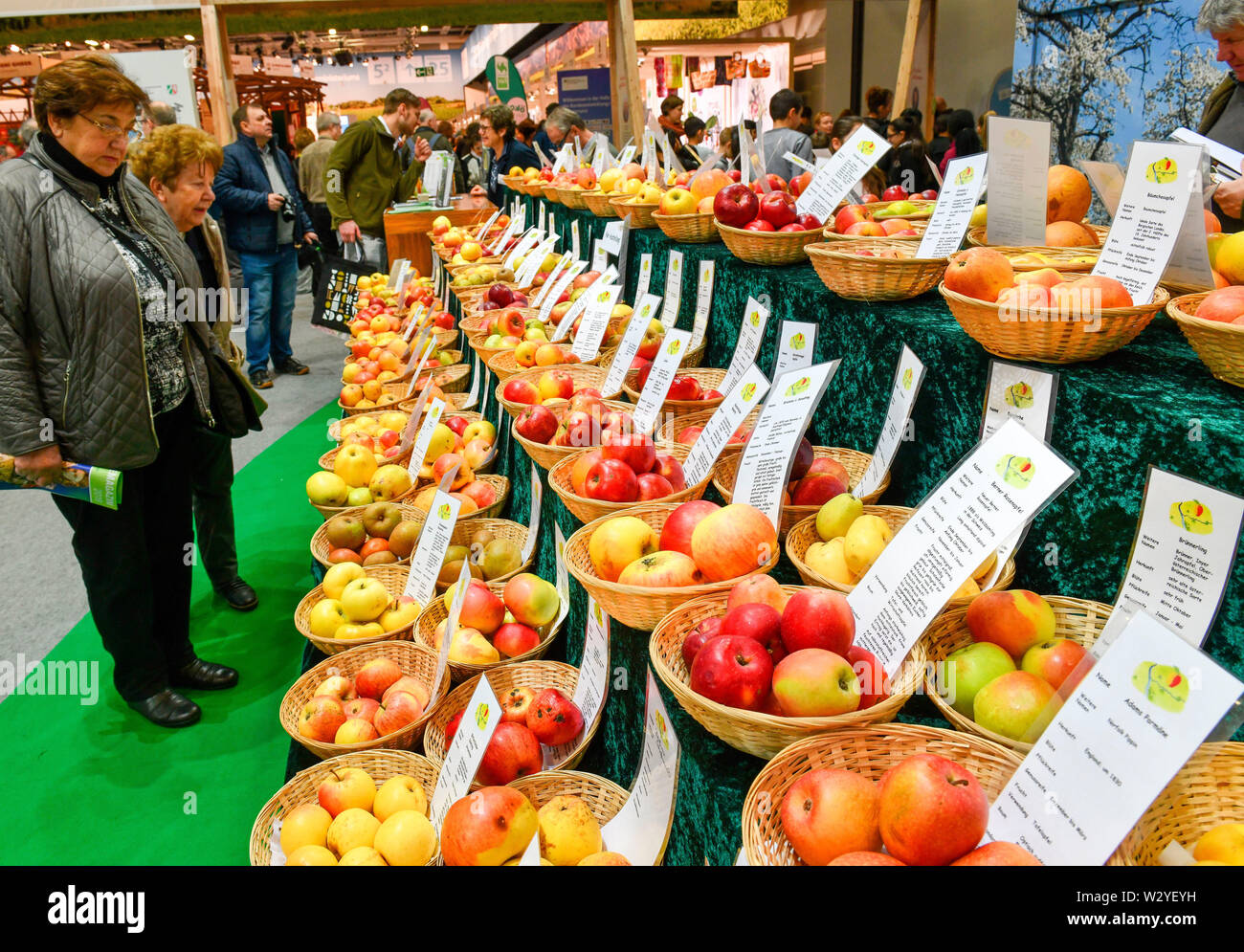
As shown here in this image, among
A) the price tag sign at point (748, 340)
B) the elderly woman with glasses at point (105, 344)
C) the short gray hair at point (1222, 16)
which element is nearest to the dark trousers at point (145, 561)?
the elderly woman with glasses at point (105, 344)

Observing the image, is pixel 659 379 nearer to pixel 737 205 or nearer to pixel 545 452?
pixel 545 452

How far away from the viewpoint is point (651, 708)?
1.27m

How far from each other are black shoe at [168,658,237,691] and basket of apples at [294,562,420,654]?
710mm

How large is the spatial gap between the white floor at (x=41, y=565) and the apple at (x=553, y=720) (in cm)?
250

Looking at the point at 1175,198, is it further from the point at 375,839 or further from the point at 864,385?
the point at 375,839

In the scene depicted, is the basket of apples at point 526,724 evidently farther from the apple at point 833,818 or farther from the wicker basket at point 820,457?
the apple at point 833,818

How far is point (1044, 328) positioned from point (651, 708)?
30.6 inches

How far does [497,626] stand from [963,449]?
3.77ft

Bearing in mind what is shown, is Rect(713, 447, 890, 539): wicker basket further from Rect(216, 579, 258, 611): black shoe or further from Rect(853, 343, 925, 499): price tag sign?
Answer: Rect(216, 579, 258, 611): black shoe

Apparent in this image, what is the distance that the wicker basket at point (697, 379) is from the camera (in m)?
2.21

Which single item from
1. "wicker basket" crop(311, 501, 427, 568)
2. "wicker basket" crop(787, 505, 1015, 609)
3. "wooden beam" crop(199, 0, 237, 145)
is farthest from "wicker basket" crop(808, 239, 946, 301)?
"wooden beam" crop(199, 0, 237, 145)

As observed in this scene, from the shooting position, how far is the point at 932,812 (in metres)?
0.79

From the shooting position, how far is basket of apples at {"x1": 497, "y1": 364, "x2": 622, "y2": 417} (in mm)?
2564

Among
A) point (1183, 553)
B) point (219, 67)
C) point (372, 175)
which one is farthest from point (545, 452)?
point (372, 175)
